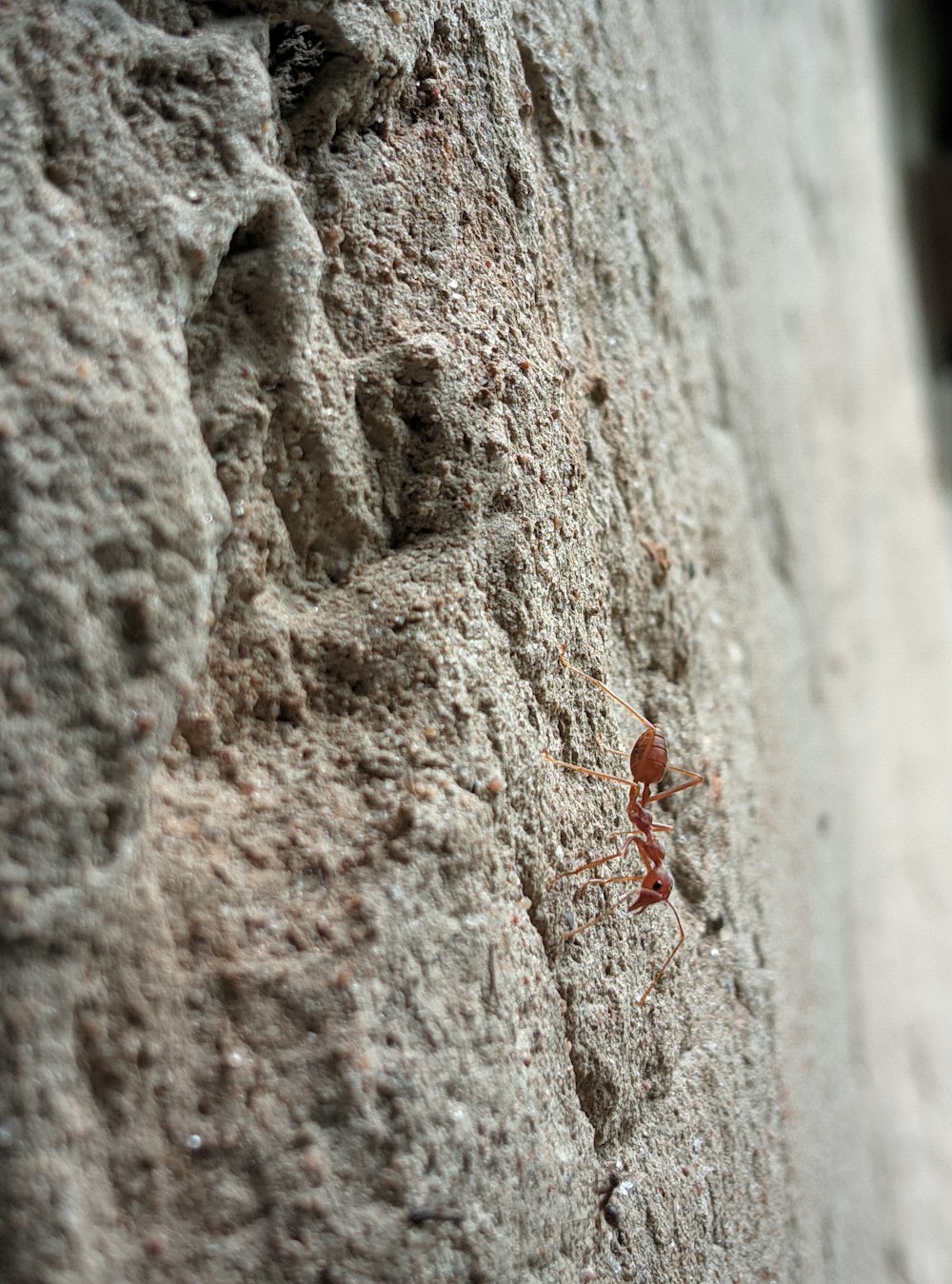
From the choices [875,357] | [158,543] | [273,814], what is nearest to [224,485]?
[158,543]

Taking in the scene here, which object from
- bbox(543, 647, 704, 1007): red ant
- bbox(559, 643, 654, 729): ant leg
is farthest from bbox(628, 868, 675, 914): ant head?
bbox(559, 643, 654, 729): ant leg

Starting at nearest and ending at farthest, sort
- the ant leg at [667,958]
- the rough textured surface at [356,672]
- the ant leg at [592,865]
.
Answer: the rough textured surface at [356,672]
the ant leg at [592,865]
the ant leg at [667,958]

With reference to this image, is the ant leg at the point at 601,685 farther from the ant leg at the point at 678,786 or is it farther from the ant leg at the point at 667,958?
the ant leg at the point at 667,958

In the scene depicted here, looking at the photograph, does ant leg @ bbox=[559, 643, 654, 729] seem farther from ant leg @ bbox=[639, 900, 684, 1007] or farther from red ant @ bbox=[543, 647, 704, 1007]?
ant leg @ bbox=[639, 900, 684, 1007]

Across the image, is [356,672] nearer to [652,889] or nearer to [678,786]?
[652,889]

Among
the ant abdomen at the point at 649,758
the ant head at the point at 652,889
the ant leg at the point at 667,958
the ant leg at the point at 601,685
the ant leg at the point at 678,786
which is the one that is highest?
the ant leg at the point at 601,685

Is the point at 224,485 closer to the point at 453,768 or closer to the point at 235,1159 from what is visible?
the point at 453,768

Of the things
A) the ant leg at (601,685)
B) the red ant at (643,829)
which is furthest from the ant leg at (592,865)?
the ant leg at (601,685)
